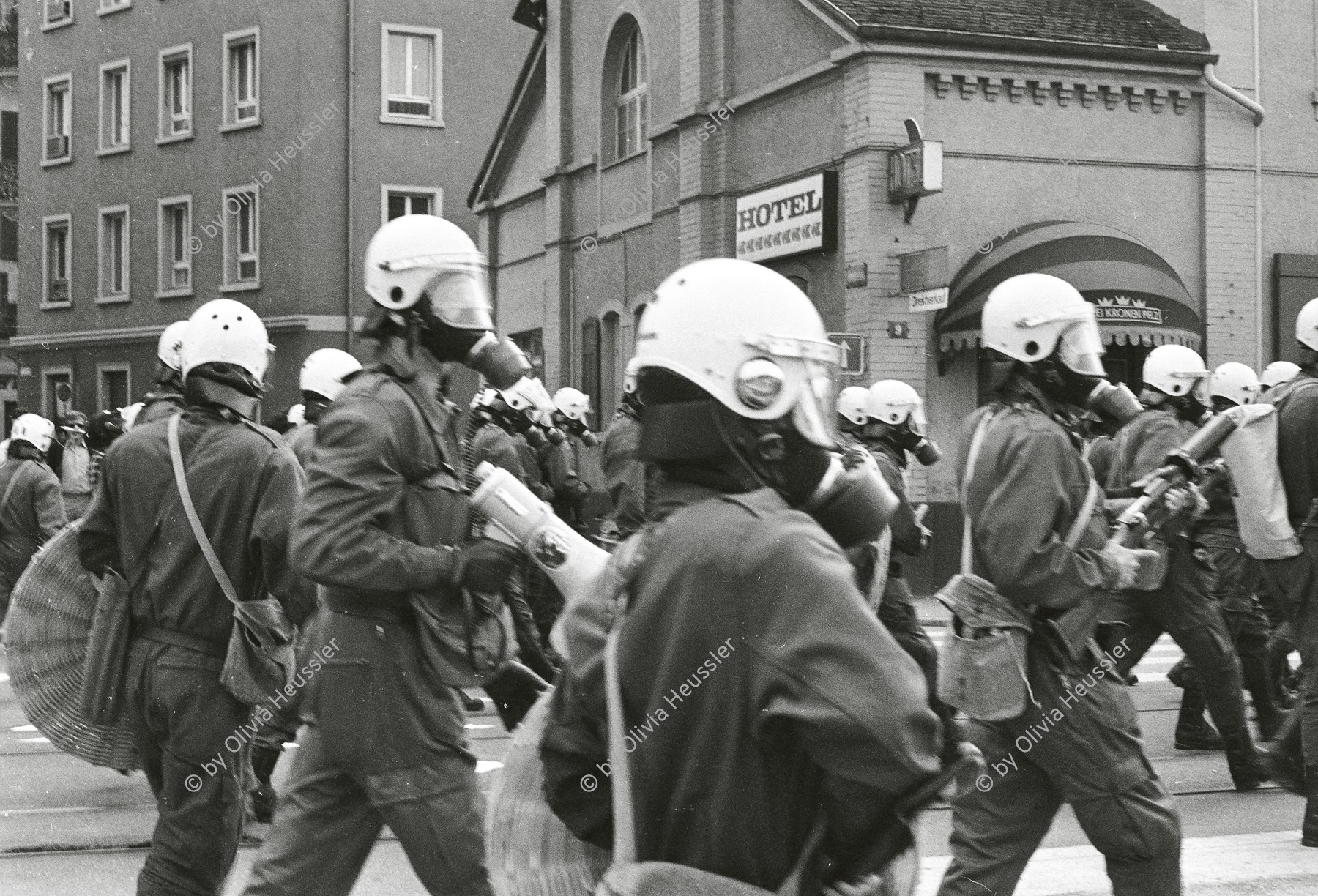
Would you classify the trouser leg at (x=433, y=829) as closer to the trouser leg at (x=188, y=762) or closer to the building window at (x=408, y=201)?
the trouser leg at (x=188, y=762)

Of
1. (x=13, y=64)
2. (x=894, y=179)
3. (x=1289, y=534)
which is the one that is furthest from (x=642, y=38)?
(x=13, y=64)

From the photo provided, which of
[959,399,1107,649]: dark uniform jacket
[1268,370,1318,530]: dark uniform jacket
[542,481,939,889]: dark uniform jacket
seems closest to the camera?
[542,481,939,889]: dark uniform jacket

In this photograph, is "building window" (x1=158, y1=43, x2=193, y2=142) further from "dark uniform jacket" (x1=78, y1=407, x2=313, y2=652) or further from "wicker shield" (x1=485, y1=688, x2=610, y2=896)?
"wicker shield" (x1=485, y1=688, x2=610, y2=896)

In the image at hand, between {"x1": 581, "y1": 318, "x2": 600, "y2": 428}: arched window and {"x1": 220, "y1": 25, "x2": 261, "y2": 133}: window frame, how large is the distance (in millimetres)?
11740

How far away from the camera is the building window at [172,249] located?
38.4 meters

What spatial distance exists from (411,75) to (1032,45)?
20435mm

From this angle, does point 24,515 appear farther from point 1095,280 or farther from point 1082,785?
point 1082,785

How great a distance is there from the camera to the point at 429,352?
4.41 m

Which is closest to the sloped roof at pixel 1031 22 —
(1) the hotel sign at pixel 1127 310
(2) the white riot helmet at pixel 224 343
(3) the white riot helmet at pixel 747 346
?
(1) the hotel sign at pixel 1127 310

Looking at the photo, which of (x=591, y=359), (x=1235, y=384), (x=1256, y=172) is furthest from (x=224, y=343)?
(x=591, y=359)

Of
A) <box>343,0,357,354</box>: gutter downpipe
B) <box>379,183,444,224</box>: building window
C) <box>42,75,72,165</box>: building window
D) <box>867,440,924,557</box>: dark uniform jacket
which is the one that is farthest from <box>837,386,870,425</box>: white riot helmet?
<box>42,75,72,165</box>: building window

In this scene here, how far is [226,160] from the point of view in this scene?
1465 inches

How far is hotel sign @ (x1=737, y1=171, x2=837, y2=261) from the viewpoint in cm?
2014

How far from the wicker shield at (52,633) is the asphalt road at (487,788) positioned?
107cm
